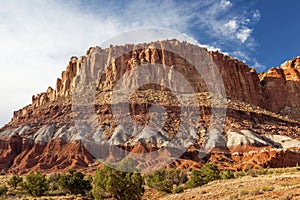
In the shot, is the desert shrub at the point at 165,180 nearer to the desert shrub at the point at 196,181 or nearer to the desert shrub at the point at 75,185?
the desert shrub at the point at 196,181

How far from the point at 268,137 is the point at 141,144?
36.1 metres

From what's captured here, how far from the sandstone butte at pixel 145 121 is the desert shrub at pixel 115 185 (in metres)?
41.9

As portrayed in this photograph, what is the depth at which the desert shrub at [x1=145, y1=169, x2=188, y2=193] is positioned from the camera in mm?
43312

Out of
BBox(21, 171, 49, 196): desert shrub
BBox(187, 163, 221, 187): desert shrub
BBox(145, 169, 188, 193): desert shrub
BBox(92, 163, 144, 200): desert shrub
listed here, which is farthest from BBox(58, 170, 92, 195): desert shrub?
BBox(187, 163, 221, 187): desert shrub

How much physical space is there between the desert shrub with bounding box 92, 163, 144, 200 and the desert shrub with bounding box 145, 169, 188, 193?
9.49 meters

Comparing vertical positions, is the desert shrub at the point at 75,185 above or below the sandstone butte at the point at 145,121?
below

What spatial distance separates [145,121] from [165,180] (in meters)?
53.7

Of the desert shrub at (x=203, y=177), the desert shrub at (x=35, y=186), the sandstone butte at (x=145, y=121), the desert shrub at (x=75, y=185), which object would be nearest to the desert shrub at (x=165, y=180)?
the desert shrub at (x=203, y=177)

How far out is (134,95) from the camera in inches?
4348

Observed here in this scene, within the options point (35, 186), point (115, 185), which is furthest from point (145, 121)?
point (115, 185)

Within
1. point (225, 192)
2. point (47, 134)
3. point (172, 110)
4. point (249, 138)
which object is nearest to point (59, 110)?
point (47, 134)

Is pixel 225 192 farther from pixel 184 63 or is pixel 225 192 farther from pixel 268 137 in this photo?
pixel 184 63

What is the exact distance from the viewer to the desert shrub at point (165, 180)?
43.3 meters

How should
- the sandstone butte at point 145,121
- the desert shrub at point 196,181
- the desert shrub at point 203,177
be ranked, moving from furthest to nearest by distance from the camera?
the sandstone butte at point 145,121 → the desert shrub at point 203,177 → the desert shrub at point 196,181
